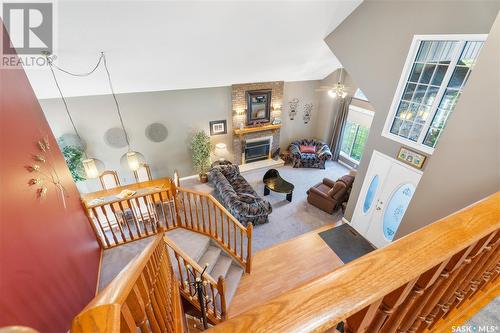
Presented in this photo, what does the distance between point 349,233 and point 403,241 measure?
197 inches

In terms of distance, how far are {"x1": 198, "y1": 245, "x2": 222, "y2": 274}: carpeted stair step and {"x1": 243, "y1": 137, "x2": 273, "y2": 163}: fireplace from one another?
4676 mm

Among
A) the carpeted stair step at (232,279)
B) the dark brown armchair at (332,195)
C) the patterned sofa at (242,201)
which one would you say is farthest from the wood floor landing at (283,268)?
the dark brown armchair at (332,195)

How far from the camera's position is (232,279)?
3.79 meters

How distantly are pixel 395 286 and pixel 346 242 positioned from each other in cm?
490

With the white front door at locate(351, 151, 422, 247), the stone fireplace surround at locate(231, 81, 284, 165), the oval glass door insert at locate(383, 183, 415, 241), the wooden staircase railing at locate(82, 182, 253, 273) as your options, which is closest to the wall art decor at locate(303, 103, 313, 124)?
the stone fireplace surround at locate(231, 81, 284, 165)

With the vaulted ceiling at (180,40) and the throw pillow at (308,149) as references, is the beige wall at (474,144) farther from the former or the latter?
the throw pillow at (308,149)

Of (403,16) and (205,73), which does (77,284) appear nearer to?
(205,73)

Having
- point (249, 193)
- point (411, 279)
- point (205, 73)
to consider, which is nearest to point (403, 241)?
point (411, 279)

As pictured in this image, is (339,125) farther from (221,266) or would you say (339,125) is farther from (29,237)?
(29,237)

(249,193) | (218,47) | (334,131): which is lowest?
(249,193)

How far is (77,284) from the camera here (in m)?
2.27

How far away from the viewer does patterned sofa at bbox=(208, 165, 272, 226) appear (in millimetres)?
5125

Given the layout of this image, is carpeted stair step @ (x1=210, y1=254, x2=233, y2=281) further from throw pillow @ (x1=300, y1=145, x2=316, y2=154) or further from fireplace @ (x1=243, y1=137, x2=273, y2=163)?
throw pillow @ (x1=300, y1=145, x2=316, y2=154)

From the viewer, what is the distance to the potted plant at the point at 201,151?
6.82 m
